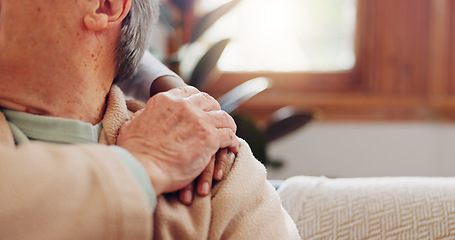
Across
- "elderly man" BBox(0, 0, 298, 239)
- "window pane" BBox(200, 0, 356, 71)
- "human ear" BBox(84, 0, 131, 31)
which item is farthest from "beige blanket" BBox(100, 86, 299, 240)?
"window pane" BBox(200, 0, 356, 71)

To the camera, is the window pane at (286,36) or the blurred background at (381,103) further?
the window pane at (286,36)

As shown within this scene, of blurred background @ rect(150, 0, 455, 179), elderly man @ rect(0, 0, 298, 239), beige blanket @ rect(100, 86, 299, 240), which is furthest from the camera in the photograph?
blurred background @ rect(150, 0, 455, 179)

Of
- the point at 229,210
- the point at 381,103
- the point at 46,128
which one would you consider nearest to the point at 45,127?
the point at 46,128

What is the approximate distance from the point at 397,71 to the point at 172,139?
1.82 metres

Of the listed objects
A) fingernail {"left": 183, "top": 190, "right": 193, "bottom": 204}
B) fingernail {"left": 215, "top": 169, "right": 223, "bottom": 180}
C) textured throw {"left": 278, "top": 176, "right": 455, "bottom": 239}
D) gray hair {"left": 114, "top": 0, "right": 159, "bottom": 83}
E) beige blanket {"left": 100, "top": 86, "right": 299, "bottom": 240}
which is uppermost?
gray hair {"left": 114, "top": 0, "right": 159, "bottom": 83}

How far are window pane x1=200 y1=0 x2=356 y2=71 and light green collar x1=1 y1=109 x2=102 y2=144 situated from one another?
167 centimetres

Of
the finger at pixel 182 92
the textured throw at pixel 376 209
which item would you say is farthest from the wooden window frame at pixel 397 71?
the finger at pixel 182 92

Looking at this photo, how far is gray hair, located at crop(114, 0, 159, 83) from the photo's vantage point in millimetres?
823

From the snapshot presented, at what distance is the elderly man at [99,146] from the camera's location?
0.55 m

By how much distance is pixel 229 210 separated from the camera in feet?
2.31

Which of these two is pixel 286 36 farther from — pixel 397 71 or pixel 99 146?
pixel 99 146

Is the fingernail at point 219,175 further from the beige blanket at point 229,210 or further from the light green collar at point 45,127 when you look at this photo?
the light green collar at point 45,127

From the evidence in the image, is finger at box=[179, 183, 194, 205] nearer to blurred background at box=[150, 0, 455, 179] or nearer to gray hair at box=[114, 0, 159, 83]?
gray hair at box=[114, 0, 159, 83]

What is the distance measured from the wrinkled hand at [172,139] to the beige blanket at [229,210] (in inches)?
1.3
